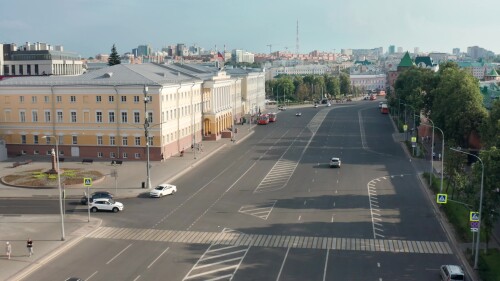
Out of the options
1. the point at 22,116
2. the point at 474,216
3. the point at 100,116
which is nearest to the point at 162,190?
the point at 100,116

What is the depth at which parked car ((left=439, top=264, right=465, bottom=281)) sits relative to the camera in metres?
33.2

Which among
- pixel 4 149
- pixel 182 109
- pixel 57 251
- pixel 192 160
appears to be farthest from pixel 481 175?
pixel 4 149

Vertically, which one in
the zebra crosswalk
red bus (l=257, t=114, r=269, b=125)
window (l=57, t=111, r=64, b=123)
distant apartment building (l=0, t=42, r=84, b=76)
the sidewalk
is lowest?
the zebra crosswalk

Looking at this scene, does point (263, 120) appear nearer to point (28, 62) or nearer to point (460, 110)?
point (28, 62)

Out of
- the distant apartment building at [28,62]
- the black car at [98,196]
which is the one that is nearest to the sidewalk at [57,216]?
the black car at [98,196]

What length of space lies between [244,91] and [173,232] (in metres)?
108

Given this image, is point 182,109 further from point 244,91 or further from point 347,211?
point 244,91

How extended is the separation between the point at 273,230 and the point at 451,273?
15.6 metres

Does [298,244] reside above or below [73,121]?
below

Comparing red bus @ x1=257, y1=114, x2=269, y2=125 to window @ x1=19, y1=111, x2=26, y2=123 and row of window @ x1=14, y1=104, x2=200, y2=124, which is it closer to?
row of window @ x1=14, y1=104, x2=200, y2=124

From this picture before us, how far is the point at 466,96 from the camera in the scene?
75.9 meters

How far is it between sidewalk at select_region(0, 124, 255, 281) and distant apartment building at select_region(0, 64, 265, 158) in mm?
2960

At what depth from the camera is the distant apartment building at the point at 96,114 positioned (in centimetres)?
7912

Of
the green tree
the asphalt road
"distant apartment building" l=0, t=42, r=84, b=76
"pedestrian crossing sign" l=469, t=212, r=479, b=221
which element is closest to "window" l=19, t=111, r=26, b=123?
the asphalt road
